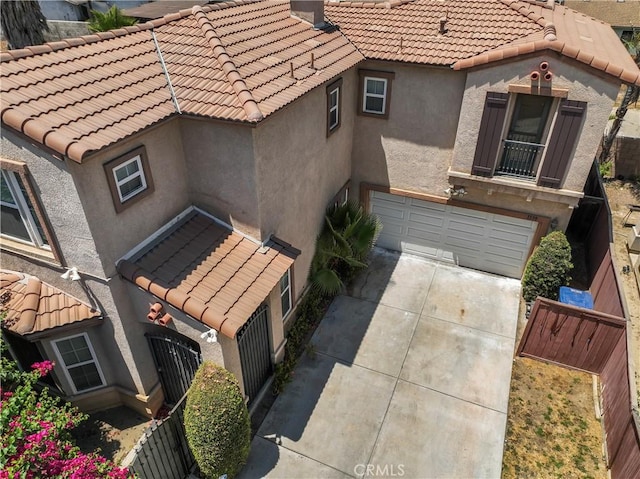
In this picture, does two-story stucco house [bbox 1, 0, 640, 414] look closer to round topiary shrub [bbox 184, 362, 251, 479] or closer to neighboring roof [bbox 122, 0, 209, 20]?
round topiary shrub [bbox 184, 362, 251, 479]

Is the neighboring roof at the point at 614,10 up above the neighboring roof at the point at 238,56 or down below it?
below

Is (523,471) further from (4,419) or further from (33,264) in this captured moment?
(33,264)

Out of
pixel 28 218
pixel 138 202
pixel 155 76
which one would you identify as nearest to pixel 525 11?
pixel 155 76

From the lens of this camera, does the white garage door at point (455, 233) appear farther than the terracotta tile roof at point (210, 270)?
Yes

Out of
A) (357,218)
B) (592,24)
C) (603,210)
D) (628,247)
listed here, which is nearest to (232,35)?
(357,218)

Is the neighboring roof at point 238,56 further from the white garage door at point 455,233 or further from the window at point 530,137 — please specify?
the white garage door at point 455,233

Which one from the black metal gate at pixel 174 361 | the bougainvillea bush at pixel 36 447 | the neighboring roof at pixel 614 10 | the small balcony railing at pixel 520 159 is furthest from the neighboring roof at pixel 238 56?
the neighboring roof at pixel 614 10
